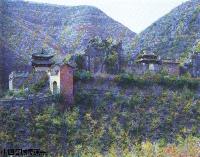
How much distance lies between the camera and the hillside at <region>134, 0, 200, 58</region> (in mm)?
57744

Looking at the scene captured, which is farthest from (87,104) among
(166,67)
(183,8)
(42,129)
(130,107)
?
(183,8)

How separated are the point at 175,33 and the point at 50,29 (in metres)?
19.6

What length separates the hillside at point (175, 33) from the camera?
57744mm

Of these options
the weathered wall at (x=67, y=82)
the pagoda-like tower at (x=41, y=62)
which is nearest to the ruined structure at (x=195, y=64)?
the pagoda-like tower at (x=41, y=62)

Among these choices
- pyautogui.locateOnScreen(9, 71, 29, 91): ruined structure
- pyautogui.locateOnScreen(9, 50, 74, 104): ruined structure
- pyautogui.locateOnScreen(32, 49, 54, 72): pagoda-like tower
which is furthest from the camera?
pyautogui.locateOnScreen(32, 49, 54, 72): pagoda-like tower

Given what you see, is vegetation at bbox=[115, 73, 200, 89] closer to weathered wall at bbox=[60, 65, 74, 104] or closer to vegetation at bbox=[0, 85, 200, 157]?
vegetation at bbox=[0, 85, 200, 157]

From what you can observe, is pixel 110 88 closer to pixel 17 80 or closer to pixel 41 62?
pixel 17 80

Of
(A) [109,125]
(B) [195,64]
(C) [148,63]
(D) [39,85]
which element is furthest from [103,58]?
(A) [109,125]

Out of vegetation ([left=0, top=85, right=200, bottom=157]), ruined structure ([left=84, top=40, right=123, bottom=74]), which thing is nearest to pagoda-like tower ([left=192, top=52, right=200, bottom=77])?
ruined structure ([left=84, top=40, right=123, bottom=74])

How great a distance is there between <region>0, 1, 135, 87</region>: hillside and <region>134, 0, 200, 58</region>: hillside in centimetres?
263

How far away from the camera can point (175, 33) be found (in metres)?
60.9

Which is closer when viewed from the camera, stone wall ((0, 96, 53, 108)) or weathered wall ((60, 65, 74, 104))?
stone wall ((0, 96, 53, 108))

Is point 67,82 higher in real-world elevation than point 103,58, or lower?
lower

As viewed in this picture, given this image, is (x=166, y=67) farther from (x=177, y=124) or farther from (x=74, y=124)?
(x=74, y=124)
